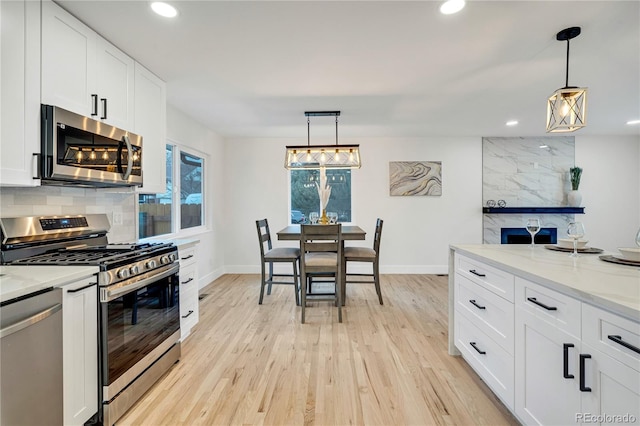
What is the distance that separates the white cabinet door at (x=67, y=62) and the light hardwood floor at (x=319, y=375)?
1.90 meters

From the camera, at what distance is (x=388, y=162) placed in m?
5.39

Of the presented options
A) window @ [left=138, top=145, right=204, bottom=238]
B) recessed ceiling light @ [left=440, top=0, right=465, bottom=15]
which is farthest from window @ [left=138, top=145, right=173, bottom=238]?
recessed ceiling light @ [left=440, top=0, right=465, bottom=15]

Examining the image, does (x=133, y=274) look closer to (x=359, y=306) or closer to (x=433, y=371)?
(x=433, y=371)

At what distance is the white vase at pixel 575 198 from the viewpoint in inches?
203

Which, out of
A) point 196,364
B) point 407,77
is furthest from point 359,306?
point 407,77

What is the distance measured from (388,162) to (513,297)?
13.1 ft

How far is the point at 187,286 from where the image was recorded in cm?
267

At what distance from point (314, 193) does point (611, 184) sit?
517cm

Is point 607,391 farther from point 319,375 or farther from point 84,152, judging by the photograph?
point 84,152

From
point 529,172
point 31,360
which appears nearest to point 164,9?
point 31,360

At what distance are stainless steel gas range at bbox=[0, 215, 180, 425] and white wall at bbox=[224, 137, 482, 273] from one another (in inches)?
123

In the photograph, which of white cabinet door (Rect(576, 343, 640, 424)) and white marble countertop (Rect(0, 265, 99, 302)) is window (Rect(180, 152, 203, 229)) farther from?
white cabinet door (Rect(576, 343, 640, 424))

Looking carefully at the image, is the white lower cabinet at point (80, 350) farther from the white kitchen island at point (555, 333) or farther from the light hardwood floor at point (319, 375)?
the white kitchen island at point (555, 333)

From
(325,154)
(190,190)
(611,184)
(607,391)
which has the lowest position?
(607,391)
